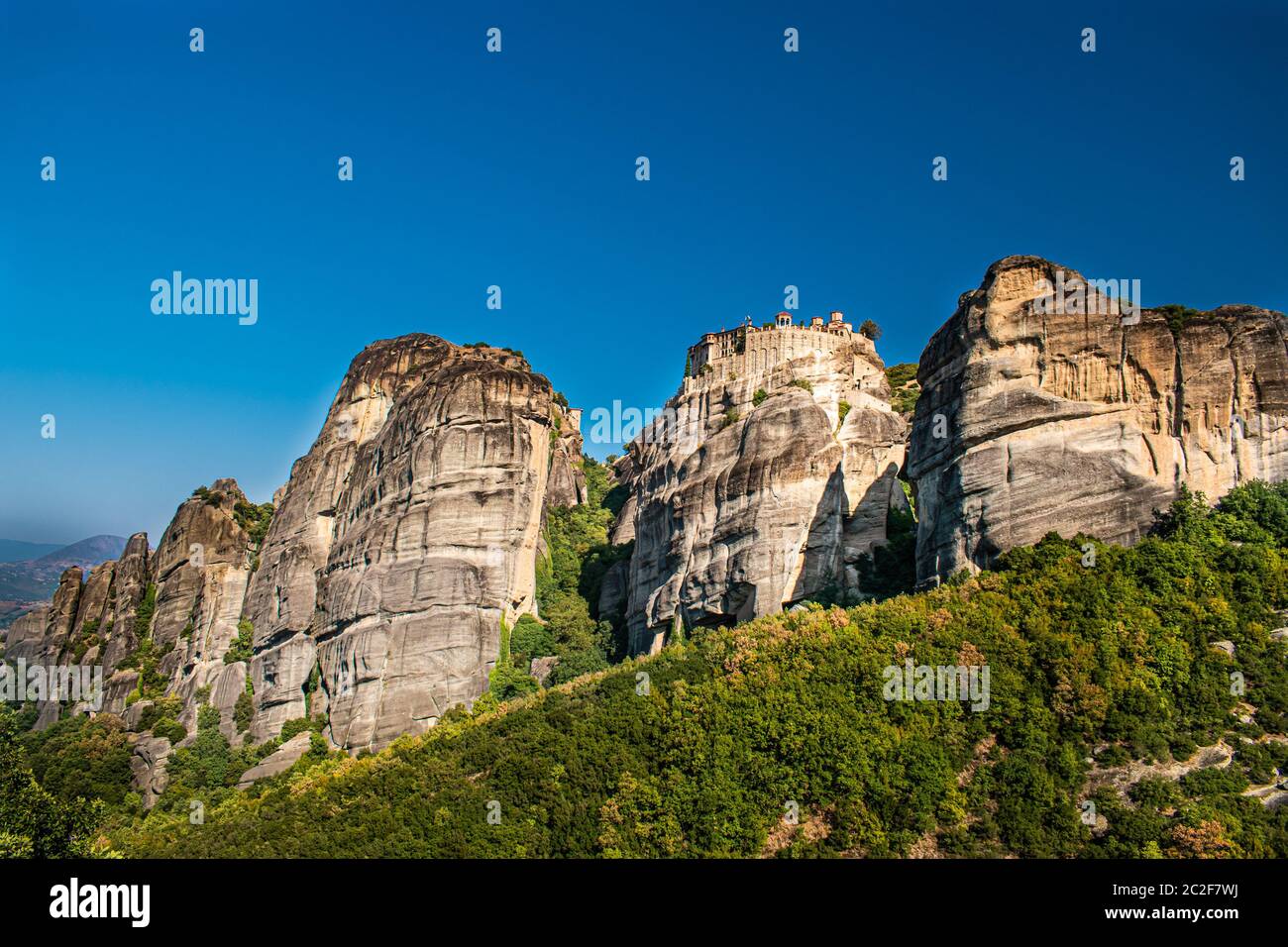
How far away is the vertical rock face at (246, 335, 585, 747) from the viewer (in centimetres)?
5425

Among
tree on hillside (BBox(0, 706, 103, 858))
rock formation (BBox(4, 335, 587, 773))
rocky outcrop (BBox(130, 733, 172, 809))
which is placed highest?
rock formation (BBox(4, 335, 587, 773))

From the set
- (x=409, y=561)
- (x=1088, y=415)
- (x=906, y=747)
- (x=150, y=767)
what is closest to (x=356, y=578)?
(x=409, y=561)

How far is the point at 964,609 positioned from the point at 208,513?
5207 cm

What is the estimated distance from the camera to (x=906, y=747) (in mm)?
33156

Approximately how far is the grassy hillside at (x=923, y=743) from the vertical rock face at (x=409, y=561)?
1350 cm

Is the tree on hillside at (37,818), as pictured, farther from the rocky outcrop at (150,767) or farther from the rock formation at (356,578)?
the rocky outcrop at (150,767)

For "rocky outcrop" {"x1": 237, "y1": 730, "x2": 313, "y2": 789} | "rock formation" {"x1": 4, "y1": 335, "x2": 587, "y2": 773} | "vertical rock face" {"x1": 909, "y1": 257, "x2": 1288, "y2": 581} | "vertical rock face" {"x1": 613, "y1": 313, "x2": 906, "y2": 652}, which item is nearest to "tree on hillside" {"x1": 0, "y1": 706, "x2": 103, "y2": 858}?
"rock formation" {"x1": 4, "y1": 335, "x2": 587, "y2": 773}

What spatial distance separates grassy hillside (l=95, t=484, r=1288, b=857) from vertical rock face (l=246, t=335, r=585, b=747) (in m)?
13.5

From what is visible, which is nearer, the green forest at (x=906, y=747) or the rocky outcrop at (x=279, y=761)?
the green forest at (x=906, y=747)

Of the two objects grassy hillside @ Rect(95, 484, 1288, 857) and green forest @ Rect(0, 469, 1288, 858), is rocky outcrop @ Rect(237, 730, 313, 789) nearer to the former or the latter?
green forest @ Rect(0, 469, 1288, 858)

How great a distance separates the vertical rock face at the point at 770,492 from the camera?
165 ft

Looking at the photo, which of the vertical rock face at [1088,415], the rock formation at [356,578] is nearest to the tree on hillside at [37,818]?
the rock formation at [356,578]
